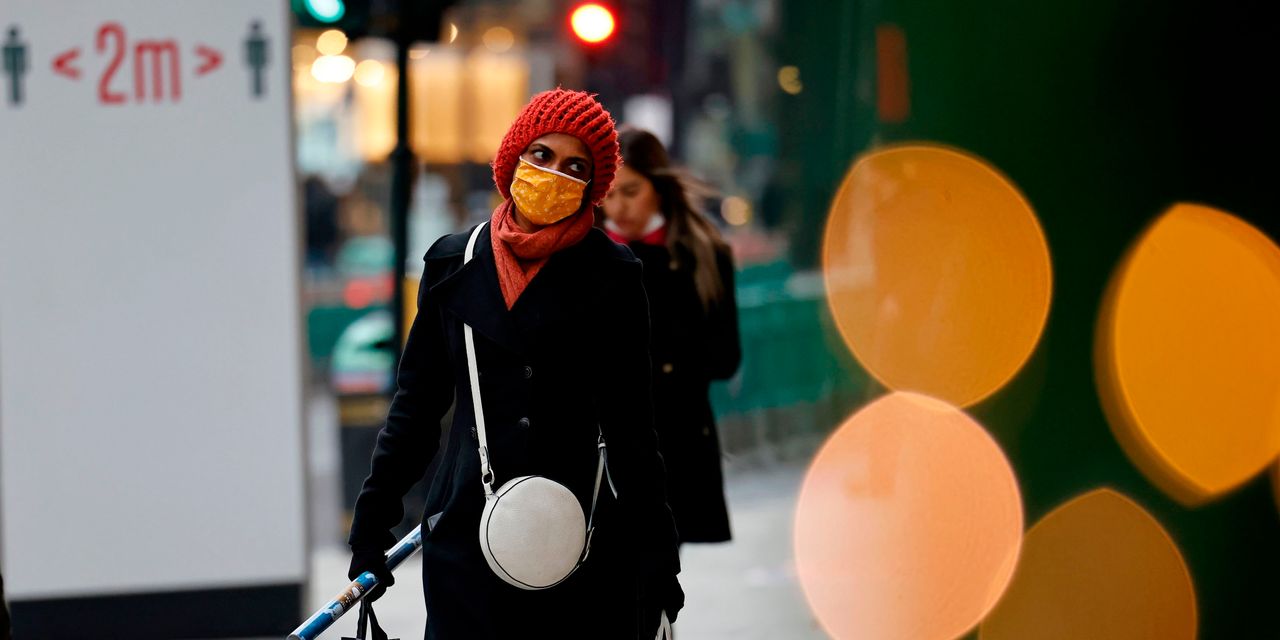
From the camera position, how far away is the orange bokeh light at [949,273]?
192 inches

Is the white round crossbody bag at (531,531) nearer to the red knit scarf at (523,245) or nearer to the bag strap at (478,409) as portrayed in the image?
the bag strap at (478,409)

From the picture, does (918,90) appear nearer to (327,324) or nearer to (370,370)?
(370,370)

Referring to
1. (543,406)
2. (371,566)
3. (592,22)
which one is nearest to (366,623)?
(371,566)

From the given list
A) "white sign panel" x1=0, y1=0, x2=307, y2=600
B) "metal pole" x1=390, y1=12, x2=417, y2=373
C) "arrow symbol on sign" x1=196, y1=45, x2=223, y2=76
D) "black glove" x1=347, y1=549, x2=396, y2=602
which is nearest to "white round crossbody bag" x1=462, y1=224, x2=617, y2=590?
"black glove" x1=347, y1=549, x2=396, y2=602

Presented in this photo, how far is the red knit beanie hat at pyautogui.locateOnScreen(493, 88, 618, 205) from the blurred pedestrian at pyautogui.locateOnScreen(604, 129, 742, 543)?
1626mm

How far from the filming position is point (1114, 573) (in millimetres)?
4785

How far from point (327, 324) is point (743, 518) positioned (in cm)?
825

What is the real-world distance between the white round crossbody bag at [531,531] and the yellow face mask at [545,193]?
1.69ft

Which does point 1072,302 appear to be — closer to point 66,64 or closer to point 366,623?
point 366,623

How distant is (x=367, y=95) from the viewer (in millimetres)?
19516

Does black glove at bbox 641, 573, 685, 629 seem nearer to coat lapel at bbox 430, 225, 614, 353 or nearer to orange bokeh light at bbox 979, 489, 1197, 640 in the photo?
coat lapel at bbox 430, 225, 614, 353

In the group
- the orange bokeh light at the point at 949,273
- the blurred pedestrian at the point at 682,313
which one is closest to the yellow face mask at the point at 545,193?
the blurred pedestrian at the point at 682,313

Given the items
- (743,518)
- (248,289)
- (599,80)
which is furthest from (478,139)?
(248,289)

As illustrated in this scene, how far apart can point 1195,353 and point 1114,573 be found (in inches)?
26.8
